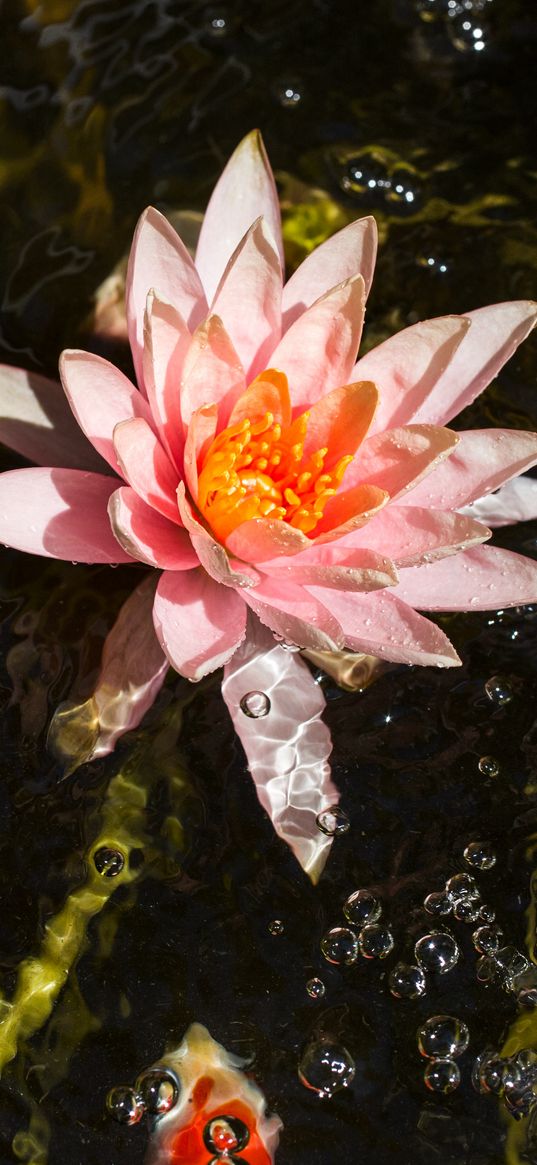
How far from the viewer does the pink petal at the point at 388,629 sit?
138cm

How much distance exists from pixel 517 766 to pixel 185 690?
528 millimetres

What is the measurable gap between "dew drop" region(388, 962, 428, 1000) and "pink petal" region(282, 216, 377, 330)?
2.76 feet

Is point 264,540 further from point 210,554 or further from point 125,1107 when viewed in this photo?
point 125,1107

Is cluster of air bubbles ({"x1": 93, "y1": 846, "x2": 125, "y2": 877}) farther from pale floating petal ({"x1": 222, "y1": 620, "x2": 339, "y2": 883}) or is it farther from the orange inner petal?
the orange inner petal

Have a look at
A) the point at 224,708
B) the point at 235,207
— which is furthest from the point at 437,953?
the point at 235,207

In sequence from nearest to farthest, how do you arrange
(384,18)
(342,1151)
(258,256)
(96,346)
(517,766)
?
(342,1151), (258,256), (517,766), (96,346), (384,18)

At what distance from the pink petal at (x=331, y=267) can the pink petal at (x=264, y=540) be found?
314 millimetres

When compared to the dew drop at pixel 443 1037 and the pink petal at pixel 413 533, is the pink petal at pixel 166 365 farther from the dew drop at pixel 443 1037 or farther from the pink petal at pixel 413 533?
the dew drop at pixel 443 1037

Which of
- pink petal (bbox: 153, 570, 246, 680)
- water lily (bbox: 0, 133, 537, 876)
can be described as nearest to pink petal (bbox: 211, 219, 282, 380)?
water lily (bbox: 0, 133, 537, 876)

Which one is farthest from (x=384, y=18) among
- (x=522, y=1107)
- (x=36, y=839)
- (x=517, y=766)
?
(x=522, y=1107)

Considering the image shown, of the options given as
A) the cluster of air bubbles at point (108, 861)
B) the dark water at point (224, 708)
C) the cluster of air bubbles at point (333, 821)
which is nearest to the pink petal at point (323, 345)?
the dark water at point (224, 708)

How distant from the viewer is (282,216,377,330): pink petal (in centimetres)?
154

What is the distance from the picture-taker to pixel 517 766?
160 cm

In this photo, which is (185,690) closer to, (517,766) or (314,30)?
(517,766)
